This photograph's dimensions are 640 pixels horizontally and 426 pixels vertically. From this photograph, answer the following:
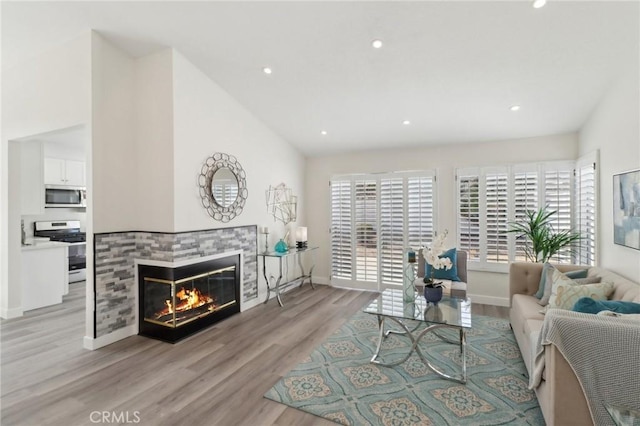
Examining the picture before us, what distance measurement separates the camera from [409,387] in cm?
251

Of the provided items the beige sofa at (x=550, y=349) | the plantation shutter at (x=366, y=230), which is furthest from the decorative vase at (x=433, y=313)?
the plantation shutter at (x=366, y=230)

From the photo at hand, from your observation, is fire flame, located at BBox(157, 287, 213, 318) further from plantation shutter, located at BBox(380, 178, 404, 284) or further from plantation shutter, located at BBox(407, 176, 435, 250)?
plantation shutter, located at BBox(407, 176, 435, 250)

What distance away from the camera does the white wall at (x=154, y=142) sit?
339 cm

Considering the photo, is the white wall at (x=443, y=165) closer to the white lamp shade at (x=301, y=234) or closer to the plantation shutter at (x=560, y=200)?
the plantation shutter at (x=560, y=200)

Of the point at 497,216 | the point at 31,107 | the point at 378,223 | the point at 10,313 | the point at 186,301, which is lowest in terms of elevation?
the point at 10,313

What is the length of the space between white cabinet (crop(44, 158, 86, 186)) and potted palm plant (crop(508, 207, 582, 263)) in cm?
757

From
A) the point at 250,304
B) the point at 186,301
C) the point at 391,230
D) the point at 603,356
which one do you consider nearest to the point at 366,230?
the point at 391,230

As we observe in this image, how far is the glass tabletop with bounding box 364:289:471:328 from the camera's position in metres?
2.71

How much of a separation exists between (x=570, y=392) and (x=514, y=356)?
55.3 inches

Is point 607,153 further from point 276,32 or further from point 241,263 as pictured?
point 241,263

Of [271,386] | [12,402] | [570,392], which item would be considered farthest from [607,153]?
[12,402]

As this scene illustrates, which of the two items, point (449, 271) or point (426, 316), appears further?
point (449, 271)

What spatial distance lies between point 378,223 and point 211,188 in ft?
9.45

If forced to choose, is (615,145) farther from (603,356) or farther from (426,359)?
(426,359)
